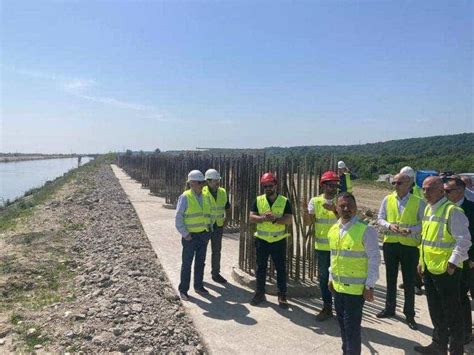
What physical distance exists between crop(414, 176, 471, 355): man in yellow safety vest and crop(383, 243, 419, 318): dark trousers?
838mm

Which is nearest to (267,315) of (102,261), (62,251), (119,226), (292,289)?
(292,289)

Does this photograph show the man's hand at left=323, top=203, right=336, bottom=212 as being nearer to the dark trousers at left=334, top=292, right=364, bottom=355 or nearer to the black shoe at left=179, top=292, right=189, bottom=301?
the dark trousers at left=334, top=292, right=364, bottom=355

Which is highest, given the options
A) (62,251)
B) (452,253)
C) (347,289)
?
(452,253)

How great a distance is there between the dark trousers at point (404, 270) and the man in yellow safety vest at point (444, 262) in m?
0.84

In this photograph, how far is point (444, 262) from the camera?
13.3ft

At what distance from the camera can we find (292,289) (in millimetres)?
6094

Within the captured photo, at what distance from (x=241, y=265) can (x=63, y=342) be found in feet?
10.4

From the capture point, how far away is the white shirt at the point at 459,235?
12.9 ft

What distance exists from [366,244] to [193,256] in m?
3.14

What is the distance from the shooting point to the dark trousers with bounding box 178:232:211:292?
613 centimetres

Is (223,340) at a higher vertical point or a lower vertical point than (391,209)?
lower

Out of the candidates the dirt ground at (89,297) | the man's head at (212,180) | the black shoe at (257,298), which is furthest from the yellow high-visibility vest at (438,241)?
the man's head at (212,180)

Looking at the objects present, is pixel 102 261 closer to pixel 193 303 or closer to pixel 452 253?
pixel 193 303

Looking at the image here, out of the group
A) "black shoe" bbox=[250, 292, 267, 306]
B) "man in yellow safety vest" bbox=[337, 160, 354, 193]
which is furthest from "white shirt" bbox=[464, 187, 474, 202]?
"man in yellow safety vest" bbox=[337, 160, 354, 193]
